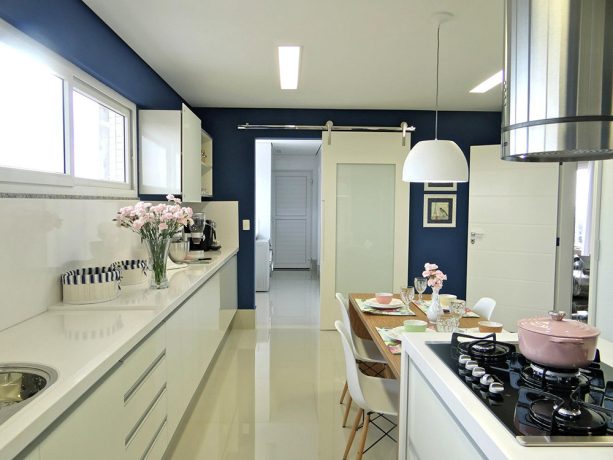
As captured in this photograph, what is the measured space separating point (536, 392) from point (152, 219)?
2.16 metres

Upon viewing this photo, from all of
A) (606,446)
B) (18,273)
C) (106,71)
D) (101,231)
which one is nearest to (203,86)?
(106,71)

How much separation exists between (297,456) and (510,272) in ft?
11.1

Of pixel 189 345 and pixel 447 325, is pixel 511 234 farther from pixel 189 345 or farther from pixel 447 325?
pixel 189 345

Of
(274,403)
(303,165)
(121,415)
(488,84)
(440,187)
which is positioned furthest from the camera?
(303,165)

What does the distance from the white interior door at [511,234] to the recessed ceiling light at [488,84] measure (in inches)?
33.8

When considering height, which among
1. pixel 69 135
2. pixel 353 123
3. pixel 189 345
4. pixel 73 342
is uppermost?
pixel 353 123

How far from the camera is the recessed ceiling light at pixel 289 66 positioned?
10.6ft

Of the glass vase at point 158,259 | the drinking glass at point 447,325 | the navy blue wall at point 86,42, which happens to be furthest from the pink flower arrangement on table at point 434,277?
the navy blue wall at point 86,42

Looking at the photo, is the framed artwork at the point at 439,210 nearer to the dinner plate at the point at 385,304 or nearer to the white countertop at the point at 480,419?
the dinner plate at the point at 385,304

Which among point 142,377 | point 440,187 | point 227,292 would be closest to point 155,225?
point 142,377

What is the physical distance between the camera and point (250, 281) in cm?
533

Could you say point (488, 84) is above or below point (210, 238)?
above

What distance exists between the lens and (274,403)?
322 centimetres

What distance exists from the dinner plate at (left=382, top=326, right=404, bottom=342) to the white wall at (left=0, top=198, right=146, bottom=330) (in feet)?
5.63
